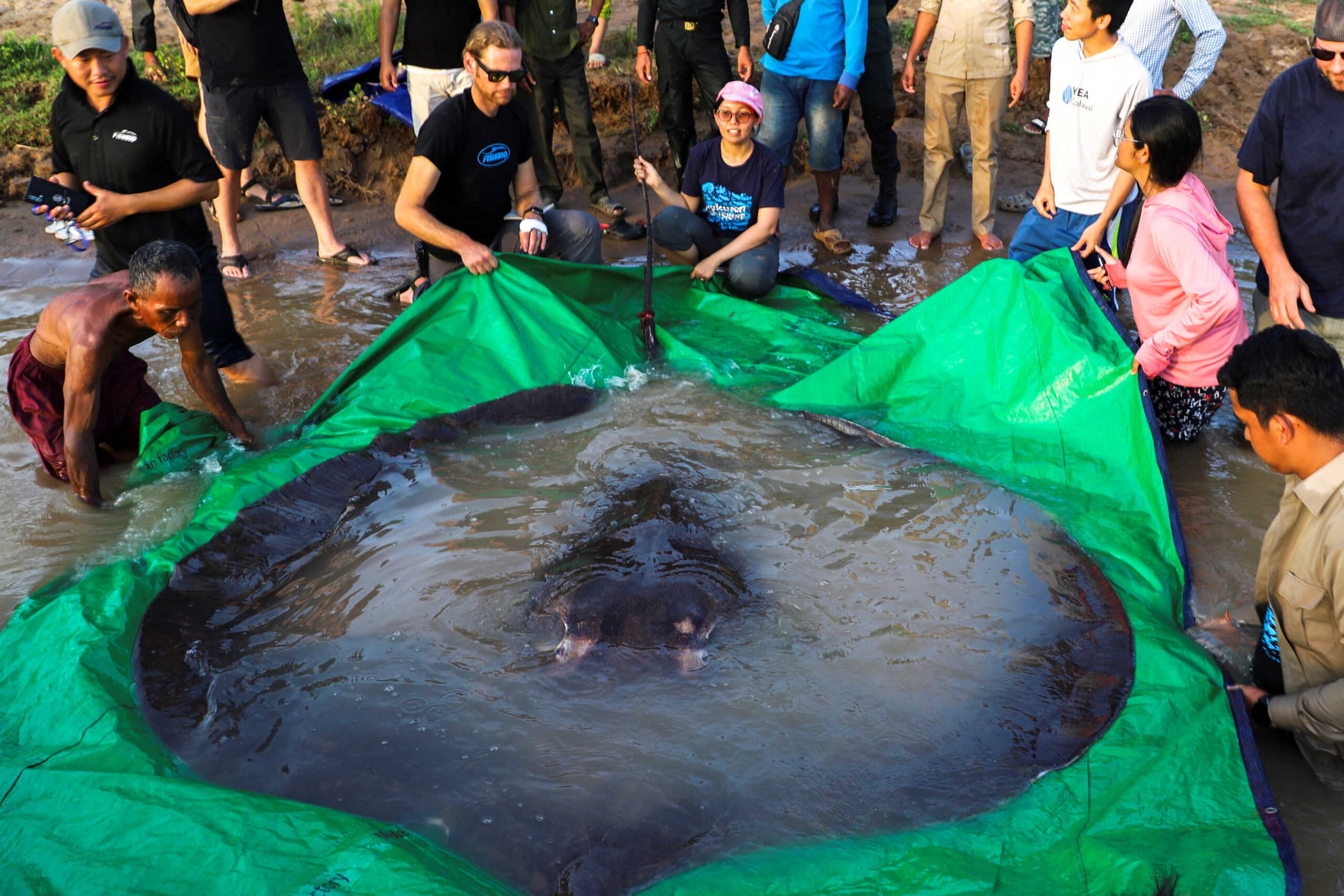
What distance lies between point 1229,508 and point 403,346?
3442 millimetres

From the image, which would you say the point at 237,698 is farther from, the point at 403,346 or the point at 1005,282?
the point at 1005,282

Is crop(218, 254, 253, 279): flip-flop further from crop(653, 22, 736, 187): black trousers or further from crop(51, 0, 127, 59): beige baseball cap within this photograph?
crop(653, 22, 736, 187): black trousers

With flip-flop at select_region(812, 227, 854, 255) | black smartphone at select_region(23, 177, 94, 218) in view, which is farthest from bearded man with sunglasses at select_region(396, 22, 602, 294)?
flip-flop at select_region(812, 227, 854, 255)

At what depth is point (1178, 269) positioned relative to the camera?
3.63 m

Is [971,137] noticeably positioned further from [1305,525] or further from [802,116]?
[1305,525]

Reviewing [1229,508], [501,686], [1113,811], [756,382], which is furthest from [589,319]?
[1113,811]

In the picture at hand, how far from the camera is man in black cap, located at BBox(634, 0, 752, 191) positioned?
21.0 feet

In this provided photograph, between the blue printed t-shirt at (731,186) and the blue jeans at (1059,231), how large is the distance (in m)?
1.29

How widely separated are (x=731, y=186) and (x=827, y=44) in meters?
1.51

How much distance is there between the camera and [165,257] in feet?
11.6

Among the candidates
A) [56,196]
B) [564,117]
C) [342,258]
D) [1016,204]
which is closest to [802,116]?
[564,117]

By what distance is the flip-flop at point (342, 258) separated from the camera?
627 centimetres

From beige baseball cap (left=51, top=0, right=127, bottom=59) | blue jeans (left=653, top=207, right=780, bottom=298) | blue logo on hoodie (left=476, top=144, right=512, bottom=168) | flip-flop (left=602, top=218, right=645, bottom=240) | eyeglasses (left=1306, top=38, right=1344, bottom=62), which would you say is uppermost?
beige baseball cap (left=51, top=0, right=127, bottom=59)

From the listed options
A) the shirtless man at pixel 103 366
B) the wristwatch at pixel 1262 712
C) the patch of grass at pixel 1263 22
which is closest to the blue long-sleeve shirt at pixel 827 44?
the shirtless man at pixel 103 366
